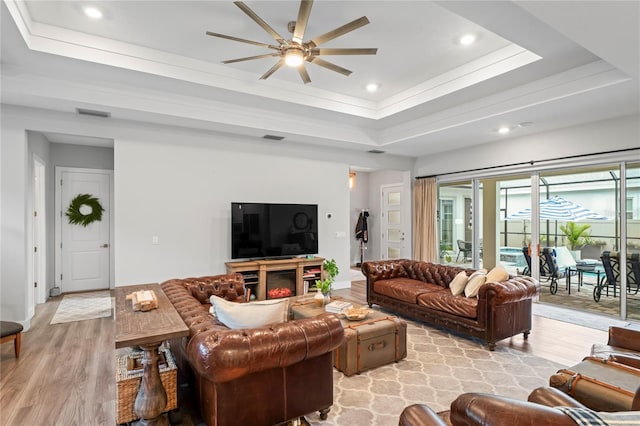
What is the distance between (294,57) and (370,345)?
2724 millimetres

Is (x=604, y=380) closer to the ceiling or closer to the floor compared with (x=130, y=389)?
closer to the ceiling

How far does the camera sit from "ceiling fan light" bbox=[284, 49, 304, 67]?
3.04m

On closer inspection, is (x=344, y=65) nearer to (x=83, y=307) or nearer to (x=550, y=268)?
(x=550, y=268)

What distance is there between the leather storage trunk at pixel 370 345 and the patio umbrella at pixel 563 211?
3.74 meters

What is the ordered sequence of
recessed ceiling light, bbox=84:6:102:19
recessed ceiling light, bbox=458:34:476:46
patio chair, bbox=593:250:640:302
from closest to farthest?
recessed ceiling light, bbox=84:6:102:19 < recessed ceiling light, bbox=458:34:476:46 < patio chair, bbox=593:250:640:302

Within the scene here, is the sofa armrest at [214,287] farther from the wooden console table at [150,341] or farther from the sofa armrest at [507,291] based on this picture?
the sofa armrest at [507,291]

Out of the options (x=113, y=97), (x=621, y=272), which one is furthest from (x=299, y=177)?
(x=621, y=272)

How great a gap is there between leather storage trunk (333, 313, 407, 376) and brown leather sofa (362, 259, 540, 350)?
0.88 metres

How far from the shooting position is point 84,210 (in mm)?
6422

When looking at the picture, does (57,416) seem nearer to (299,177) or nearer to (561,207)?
(299,177)

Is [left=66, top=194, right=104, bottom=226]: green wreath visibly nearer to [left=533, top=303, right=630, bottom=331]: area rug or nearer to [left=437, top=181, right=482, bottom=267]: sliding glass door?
[left=437, top=181, right=482, bottom=267]: sliding glass door

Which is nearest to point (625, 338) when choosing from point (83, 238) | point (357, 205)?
point (357, 205)

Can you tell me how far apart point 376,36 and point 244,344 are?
3.16 metres

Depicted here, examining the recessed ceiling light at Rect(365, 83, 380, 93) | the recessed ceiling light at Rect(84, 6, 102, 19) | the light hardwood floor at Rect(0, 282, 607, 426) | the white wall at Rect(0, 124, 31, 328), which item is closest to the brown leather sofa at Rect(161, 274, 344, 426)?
the light hardwood floor at Rect(0, 282, 607, 426)
